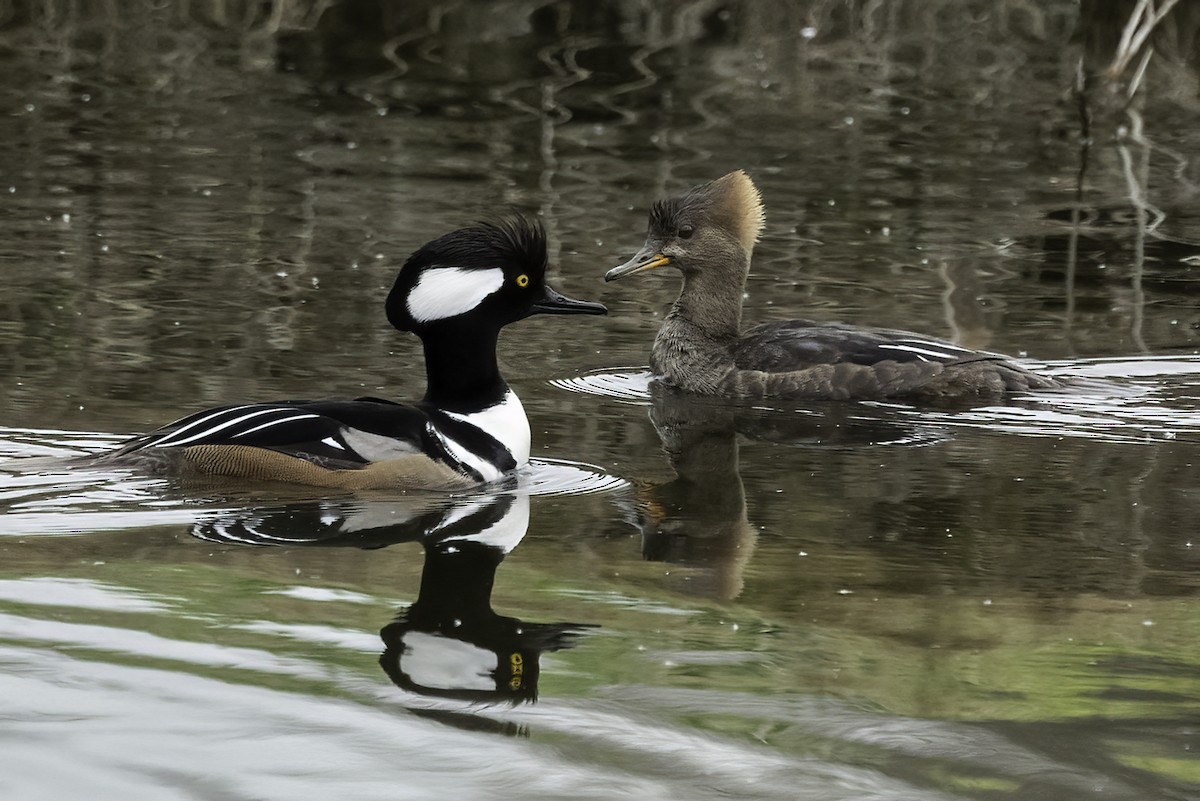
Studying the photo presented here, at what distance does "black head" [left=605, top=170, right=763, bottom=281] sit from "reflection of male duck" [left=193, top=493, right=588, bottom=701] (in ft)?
11.2

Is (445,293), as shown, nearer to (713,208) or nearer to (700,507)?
(700,507)

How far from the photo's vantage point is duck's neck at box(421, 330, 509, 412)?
8.00 metres

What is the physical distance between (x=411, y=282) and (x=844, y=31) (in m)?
18.2

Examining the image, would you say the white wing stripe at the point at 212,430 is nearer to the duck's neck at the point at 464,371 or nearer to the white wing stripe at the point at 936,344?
the duck's neck at the point at 464,371

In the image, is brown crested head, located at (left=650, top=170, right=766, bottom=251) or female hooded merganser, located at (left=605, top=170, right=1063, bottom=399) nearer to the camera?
female hooded merganser, located at (left=605, top=170, right=1063, bottom=399)

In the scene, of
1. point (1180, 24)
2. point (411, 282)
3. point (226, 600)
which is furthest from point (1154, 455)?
point (1180, 24)

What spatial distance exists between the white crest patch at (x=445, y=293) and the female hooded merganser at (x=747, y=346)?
104 inches

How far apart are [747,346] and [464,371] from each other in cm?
274

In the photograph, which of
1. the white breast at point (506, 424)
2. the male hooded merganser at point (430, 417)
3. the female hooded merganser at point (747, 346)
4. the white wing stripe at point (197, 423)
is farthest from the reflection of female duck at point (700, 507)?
the white wing stripe at point (197, 423)

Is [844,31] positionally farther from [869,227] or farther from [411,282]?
[411,282]

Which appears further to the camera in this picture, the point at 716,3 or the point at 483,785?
the point at 716,3

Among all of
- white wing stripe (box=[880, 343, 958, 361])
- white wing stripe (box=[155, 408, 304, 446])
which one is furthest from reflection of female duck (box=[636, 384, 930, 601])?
white wing stripe (box=[155, 408, 304, 446])

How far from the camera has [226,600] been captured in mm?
6035

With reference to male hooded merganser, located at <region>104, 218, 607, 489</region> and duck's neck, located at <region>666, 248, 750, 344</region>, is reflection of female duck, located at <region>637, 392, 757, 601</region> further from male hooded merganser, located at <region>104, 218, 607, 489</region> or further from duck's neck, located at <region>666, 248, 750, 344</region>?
duck's neck, located at <region>666, 248, 750, 344</region>
